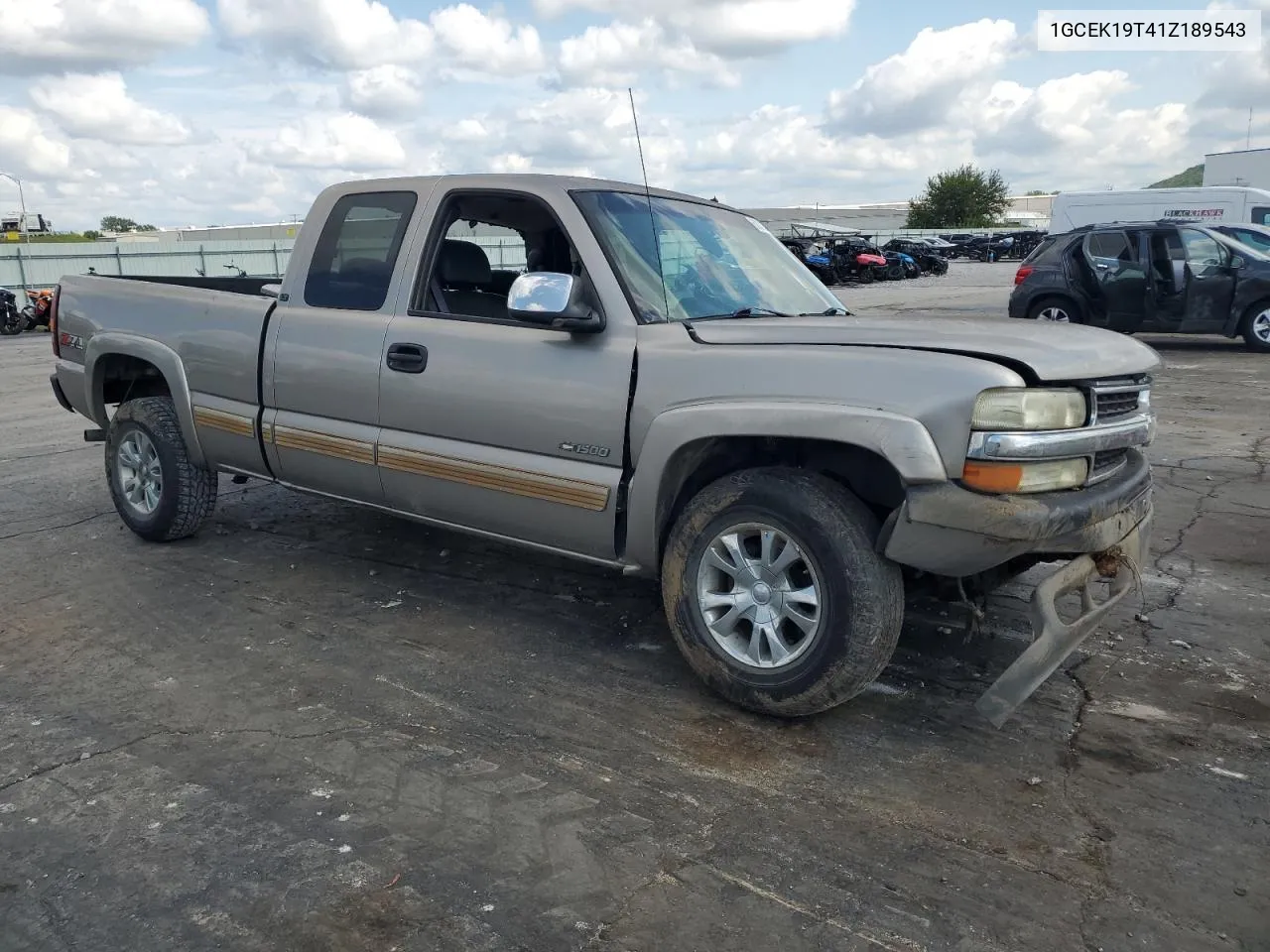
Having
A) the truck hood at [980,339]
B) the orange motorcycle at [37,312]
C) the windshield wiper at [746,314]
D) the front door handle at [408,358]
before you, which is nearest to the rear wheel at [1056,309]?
the windshield wiper at [746,314]

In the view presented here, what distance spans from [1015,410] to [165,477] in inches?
171

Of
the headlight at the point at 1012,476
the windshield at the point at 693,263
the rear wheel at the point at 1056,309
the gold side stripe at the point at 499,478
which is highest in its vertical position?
the windshield at the point at 693,263

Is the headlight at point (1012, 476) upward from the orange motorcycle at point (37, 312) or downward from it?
upward

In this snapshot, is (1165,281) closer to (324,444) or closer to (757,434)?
(757,434)

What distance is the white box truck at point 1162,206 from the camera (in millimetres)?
22516

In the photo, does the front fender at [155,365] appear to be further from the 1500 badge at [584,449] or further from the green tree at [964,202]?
the green tree at [964,202]

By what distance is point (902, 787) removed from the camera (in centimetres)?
309

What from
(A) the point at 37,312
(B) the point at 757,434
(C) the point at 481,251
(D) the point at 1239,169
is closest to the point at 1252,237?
(C) the point at 481,251

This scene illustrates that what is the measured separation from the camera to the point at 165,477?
17.7 ft

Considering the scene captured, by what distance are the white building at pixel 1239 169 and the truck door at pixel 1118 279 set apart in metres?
28.2

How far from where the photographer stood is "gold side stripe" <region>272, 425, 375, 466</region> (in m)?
4.43

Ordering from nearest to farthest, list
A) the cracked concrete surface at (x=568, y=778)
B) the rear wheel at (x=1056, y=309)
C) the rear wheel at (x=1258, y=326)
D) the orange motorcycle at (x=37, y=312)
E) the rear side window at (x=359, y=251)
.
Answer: the cracked concrete surface at (x=568, y=778), the rear side window at (x=359, y=251), the rear wheel at (x=1258, y=326), the rear wheel at (x=1056, y=309), the orange motorcycle at (x=37, y=312)

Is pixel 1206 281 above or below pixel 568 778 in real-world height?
above

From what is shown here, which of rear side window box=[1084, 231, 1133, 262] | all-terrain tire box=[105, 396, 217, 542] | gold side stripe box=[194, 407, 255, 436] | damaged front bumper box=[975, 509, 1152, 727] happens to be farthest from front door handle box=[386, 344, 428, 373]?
rear side window box=[1084, 231, 1133, 262]
